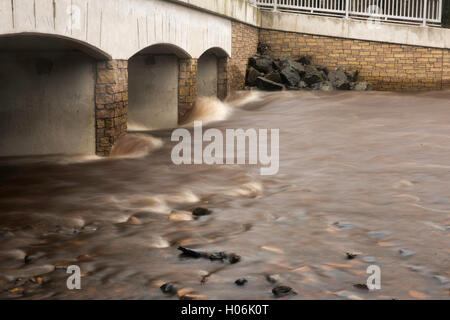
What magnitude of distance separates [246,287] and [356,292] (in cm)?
61

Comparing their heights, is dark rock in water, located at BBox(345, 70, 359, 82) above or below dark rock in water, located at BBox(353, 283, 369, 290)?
above

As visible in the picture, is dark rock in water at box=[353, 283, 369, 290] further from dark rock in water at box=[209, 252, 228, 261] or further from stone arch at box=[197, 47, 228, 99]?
stone arch at box=[197, 47, 228, 99]

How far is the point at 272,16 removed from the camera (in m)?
15.8

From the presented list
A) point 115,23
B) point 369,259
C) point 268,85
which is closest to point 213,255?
point 369,259

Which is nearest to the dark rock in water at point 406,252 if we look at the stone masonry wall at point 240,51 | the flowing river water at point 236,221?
the flowing river water at point 236,221

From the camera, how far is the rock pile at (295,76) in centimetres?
1448

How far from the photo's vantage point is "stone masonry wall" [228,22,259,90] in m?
13.6

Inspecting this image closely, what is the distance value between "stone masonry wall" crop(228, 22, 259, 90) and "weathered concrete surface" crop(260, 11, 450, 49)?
0.76 metres

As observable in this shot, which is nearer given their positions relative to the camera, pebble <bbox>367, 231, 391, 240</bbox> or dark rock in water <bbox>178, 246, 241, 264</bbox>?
dark rock in water <bbox>178, 246, 241, 264</bbox>

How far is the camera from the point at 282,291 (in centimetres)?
317

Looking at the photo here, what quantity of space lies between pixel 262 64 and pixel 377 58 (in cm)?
304

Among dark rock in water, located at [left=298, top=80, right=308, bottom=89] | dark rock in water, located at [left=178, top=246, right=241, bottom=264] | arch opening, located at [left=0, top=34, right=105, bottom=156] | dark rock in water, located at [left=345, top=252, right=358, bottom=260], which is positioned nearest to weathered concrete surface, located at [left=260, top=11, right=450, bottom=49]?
dark rock in water, located at [left=298, top=80, right=308, bottom=89]

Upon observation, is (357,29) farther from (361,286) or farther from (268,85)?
(361,286)
